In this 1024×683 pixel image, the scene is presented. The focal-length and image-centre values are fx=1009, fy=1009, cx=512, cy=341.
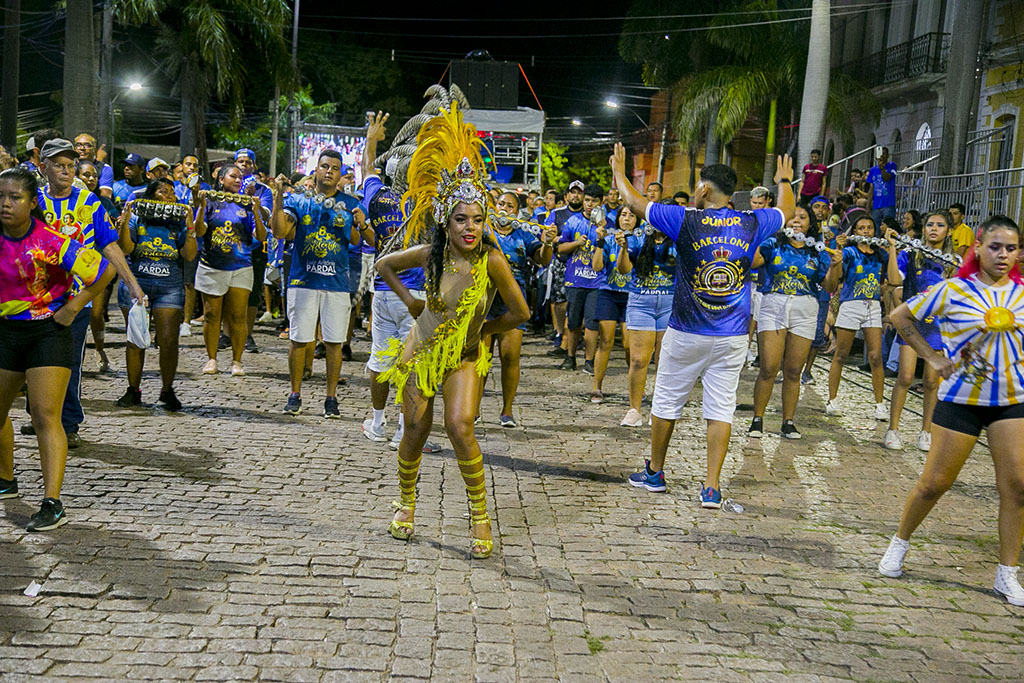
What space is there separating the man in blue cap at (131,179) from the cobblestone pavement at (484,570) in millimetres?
2430

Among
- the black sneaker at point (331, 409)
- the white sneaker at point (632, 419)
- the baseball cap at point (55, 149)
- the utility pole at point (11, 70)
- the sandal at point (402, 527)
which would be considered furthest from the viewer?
the utility pole at point (11, 70)

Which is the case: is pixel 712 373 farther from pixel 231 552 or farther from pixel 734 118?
pixel 734 118

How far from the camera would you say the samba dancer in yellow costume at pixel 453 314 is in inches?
215

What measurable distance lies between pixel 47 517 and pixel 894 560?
4.60 metres

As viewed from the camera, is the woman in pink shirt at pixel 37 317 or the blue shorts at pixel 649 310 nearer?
the woman in pink shirt at pixel 37 317

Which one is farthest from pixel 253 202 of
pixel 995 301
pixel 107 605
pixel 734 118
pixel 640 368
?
pixel 734 118

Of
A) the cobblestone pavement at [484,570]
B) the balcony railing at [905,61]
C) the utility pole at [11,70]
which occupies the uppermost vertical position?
the balcony railing at [905,61]

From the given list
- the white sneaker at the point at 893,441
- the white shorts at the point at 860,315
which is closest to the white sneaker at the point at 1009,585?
the white sneaker at the point at 893,441

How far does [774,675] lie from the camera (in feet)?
13.6

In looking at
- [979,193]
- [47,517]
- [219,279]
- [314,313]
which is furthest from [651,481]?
[979,193]

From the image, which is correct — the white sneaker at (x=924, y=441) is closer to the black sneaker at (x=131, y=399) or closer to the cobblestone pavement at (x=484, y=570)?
the cobblestone pavement at (x=484, y=570)

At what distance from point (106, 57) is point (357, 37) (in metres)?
26.1

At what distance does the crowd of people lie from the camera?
541 centimetres

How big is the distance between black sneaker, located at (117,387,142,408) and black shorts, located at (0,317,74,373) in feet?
11.3
